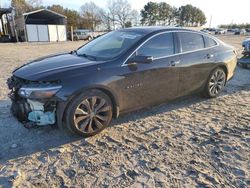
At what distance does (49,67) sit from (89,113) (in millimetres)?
922

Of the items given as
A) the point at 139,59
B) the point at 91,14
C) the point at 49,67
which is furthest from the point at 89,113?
the point at 91,14

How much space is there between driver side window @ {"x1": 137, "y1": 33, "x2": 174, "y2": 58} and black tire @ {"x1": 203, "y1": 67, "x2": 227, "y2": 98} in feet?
4.63

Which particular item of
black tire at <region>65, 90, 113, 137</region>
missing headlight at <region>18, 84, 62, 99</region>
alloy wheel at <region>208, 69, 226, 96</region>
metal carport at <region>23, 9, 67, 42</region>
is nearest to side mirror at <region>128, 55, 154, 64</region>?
black tire at <region>65, 90, 113, 137</region>

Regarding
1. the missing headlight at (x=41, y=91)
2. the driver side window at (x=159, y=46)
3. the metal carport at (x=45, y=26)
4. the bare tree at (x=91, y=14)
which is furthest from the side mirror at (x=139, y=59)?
the bare tree at (x=91, y=14)

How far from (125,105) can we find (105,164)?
1211 mm

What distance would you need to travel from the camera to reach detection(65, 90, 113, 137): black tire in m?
3.63

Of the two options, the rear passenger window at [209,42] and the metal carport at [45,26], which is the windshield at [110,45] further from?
the metal carport at [45,26]

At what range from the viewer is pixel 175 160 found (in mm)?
3328

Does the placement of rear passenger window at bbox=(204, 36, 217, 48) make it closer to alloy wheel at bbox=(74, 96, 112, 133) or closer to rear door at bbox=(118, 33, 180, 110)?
rear door at bbox=(118, 33, 180, 110)

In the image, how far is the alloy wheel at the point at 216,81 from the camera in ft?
18.5

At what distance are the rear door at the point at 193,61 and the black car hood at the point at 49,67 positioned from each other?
1.90 m

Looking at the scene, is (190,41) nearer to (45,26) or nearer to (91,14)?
(45,26)

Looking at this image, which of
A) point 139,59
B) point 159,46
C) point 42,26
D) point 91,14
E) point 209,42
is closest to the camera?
point 139,59

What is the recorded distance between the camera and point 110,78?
386cm
